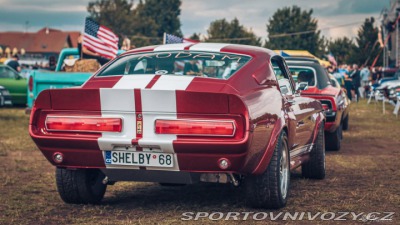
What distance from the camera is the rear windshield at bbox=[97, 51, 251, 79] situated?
7398 mm

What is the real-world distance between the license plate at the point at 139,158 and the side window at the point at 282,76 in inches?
66.8

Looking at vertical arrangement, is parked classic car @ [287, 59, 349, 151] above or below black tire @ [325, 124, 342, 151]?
above

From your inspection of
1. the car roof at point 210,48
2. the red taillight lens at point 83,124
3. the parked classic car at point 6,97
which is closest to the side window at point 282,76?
the car roof at point 210,48

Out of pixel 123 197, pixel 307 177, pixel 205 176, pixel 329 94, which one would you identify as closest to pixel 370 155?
pixel 329 94

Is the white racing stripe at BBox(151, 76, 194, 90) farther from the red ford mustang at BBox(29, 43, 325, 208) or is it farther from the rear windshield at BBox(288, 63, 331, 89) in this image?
the rear windshield at BBox(288, 63, 331, 89)

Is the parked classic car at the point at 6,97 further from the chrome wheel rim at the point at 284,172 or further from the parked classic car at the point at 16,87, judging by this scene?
the chrome wheel rim at the point at 284,172

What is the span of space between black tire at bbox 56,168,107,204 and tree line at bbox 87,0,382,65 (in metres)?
89.8

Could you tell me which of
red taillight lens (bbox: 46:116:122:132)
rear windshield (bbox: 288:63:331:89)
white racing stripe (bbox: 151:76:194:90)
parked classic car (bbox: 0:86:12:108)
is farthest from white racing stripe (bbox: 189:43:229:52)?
parked classic car (bbox: 0:86:12:108)

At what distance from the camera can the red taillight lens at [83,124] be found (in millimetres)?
6648

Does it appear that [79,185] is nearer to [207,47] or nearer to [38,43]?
[207,47]

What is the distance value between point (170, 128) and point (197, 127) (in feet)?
0.66

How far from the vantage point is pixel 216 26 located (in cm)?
12888

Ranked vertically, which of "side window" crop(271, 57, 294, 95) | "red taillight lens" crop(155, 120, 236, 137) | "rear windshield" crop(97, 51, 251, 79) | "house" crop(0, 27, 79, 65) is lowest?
"house" crop(0, 27, 79, 65)

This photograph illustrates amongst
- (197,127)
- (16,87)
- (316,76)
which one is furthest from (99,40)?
(197,127)
